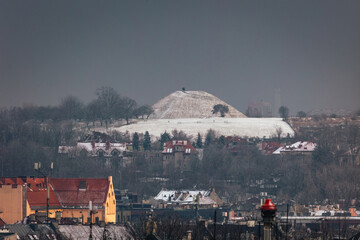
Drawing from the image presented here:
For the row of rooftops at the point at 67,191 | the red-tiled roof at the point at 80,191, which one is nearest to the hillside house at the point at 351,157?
the red-tiled roof at the point at 80,191

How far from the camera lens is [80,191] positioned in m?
96.9

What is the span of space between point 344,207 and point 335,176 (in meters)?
31.0

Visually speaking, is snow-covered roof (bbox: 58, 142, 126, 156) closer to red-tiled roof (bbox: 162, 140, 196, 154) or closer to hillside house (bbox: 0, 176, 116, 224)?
red-tiled roof (bbox: 162, 140, 196, 154)

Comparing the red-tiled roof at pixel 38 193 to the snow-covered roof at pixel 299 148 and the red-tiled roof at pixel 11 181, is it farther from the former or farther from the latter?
the snow-covered roof at pixel 299 148

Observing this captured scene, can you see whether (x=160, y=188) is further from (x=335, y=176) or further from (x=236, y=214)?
(x=236, y=214)

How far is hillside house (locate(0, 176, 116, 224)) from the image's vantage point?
8750 cm

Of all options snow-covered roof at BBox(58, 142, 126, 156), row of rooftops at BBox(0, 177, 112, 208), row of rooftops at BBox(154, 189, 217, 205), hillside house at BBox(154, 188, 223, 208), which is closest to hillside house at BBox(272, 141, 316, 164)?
snow-covered roof at BBox(58, 142, 126, 156)

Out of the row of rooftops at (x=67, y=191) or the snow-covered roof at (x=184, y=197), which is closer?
the row of rooftops at (x=67, y=191)

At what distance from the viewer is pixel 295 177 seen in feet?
528

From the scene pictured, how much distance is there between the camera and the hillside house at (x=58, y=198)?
8750 cm

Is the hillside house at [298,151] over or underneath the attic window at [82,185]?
over

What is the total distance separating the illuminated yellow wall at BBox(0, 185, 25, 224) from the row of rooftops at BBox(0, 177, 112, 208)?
92 centimetres

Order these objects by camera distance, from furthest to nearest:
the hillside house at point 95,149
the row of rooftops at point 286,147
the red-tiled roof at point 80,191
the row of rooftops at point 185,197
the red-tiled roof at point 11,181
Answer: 1. the row of rooftops at point 286,147
2. the hillside house at point 95,149
3. the row of rooftops at point 185,197
4. the red-tiled roof at point 80,191
5. the red-tiled roof at point 11,181

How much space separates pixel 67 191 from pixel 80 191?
0.93 m
